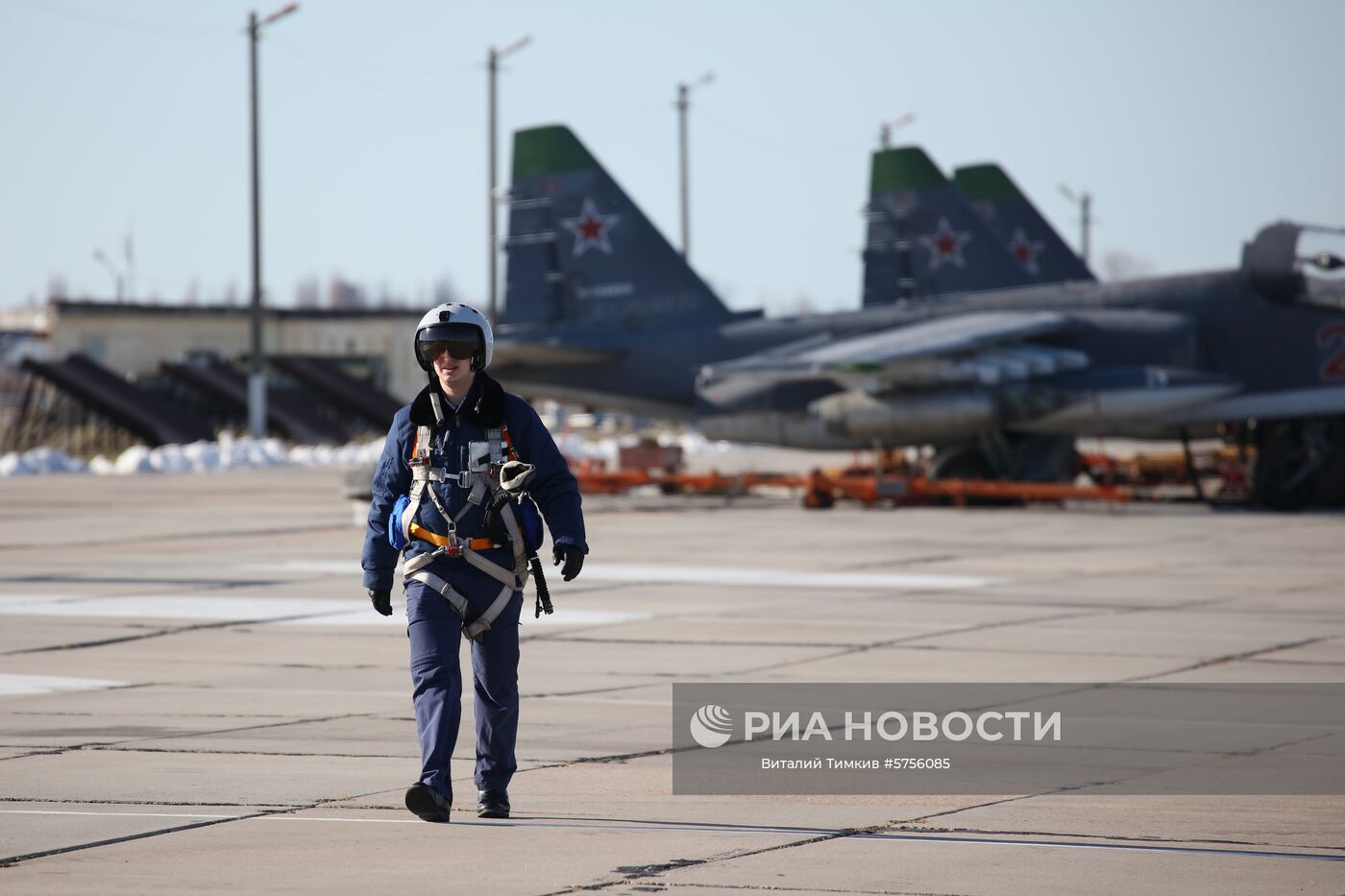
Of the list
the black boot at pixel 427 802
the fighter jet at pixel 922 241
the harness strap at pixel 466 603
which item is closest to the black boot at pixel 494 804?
the black boot at pixel 427 802

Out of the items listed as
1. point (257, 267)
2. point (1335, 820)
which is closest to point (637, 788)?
point (1335, 820)

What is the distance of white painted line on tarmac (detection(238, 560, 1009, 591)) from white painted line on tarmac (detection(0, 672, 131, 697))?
6.89 metres

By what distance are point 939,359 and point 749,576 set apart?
425 inches

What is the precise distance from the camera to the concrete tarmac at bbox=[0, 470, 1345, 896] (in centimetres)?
564

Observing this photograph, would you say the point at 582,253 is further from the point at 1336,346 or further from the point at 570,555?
the point at 570,555

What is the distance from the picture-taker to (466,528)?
21.5 feet

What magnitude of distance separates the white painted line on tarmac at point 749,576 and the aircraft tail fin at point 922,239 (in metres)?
16.9

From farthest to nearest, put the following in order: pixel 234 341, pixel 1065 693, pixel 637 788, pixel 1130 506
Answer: pixel 234 341 → pixel 1130 506 → pixel 1065 693 → pixel 637 788

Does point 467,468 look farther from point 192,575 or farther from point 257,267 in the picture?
point 257,267

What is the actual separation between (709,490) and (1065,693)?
21.0 m

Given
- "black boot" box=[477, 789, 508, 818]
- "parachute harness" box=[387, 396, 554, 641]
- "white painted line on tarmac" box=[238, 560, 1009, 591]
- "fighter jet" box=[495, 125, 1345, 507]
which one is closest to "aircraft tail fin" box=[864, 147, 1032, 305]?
"fighter jet" box=[495, 125, 1345, 507]

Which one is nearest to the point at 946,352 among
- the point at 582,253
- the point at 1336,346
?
the point at 1336,346

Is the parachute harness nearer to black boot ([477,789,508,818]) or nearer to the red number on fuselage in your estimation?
black boot ([477,789,508,818])

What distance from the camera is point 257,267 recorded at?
4469cm
